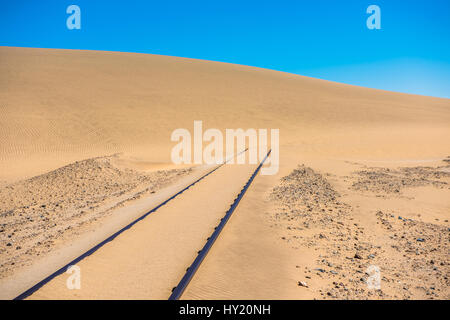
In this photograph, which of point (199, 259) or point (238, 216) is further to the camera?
point (238, 216)

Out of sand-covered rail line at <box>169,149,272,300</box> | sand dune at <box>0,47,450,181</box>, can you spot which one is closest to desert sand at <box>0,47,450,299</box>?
sand-covered rail line at <box>169,149,272,300</box>

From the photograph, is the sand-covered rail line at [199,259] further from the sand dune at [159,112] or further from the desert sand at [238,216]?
the sand dune at [159,112]

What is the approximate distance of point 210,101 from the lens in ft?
156

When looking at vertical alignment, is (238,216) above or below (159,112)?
below

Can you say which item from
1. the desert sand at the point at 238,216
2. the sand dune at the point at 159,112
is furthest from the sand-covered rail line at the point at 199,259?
the sand dune at the point at 159,112

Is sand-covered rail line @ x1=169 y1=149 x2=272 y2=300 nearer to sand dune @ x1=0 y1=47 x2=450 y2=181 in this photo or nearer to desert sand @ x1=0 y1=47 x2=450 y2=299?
desert sand @ x1=0 y1=47 x2=450 y2=299

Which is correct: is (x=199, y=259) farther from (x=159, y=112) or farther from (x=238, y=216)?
(x=159, y=112)

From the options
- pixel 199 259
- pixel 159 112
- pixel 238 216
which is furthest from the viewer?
pixel 159 112

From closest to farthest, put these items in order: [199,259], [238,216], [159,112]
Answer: [199,259] < [238,216] < [159,112]

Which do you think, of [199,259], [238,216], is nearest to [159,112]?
[238,216]

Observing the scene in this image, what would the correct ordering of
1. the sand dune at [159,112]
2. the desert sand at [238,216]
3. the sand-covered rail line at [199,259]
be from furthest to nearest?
the sand dune at [159,112] → the desert sand at [238,216] → the sand-covered rail line at [199,259]

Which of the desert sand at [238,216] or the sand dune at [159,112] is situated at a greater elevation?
the sand dune at [159,112]
